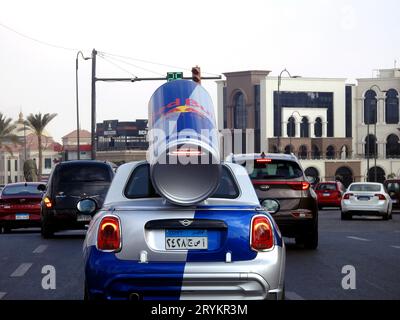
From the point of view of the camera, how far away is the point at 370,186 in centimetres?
3853

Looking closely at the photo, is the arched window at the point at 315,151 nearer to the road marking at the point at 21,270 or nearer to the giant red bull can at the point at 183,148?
the road marking at the point at 21,270

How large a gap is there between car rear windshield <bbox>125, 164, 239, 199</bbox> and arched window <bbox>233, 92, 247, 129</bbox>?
12073cm

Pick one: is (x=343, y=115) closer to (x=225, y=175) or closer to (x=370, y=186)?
(x=370, y=186)

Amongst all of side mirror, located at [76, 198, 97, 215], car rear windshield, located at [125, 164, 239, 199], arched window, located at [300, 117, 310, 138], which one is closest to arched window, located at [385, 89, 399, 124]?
arched window, located at [300, 117, 310, 138]

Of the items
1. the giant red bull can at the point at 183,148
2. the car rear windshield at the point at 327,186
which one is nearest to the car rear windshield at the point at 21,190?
the giant red bull can at the point at 183,148

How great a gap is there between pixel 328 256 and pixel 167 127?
284 inches

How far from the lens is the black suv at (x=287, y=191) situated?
18516 millimetres

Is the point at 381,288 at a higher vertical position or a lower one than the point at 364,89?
lower

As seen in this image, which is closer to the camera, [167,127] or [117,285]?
[117,285]

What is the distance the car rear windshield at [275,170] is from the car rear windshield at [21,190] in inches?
487

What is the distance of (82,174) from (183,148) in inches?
570

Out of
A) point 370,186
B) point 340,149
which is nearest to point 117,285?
point 370,186

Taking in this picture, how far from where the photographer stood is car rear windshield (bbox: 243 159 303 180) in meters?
18.6

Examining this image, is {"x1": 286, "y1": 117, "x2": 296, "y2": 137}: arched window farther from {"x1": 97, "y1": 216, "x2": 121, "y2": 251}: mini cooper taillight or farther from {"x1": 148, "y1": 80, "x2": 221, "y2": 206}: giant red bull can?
{"x1": 97, "y1": 216, "x2": 121, "y2": 251}: mini cooper taillight
